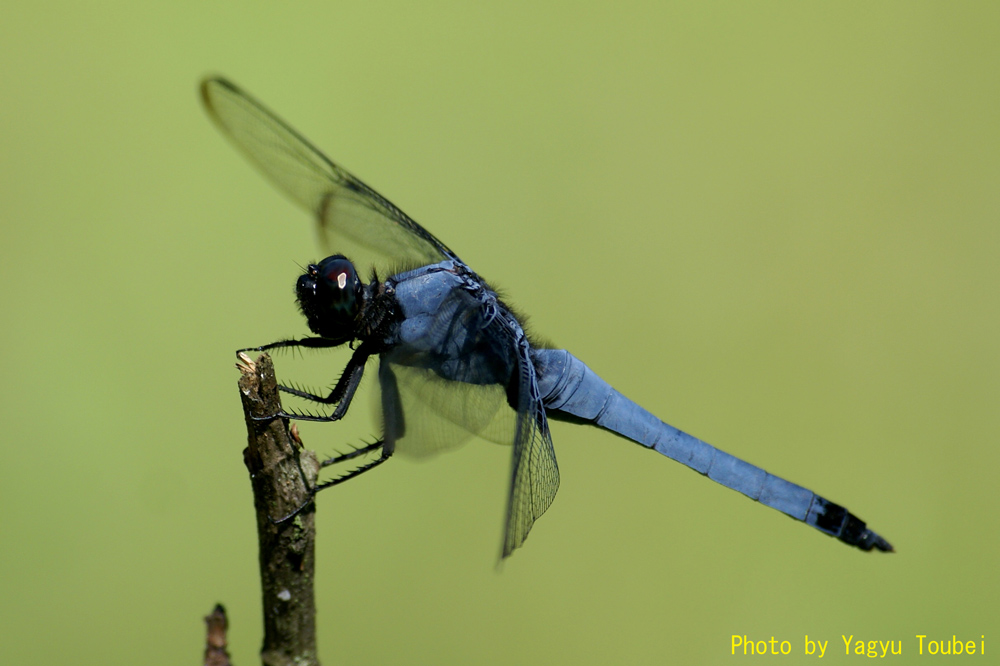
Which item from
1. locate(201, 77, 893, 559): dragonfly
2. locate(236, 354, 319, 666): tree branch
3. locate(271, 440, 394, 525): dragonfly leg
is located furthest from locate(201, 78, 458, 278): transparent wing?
locate(236, 354, 319, 666): tree branch

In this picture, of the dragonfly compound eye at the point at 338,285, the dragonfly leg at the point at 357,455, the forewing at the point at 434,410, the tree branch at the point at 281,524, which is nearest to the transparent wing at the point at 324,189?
the dragonfly compound eye at the point at 338,285

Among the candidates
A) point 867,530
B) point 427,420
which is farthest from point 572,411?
point 867,530

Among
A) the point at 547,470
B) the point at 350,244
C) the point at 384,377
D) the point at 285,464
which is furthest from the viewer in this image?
the point at 350,244

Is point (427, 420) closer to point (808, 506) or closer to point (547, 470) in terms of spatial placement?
point (547, 470)

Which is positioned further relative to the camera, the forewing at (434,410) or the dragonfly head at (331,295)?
the forewing at (434,410)

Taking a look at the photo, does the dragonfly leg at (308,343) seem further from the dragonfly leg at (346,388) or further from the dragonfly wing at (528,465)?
the dragonfly wing at (528,465)

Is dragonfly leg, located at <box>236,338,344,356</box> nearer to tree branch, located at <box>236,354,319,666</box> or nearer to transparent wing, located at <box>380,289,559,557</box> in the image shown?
transparent wing, located at <box>380,289,559,557</box>
